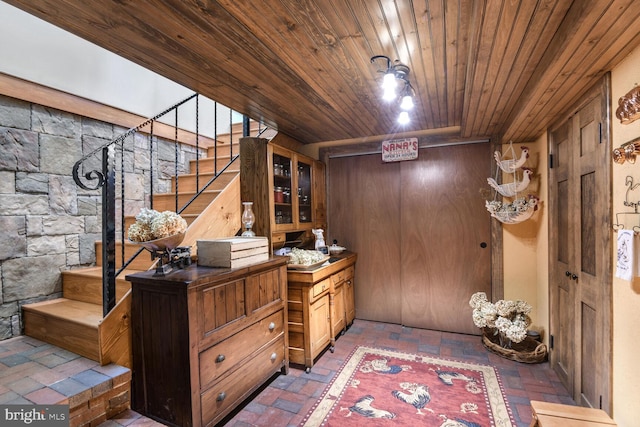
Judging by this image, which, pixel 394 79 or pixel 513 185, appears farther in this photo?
pixel 513 185

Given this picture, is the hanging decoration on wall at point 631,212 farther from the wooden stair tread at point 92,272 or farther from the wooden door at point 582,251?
A: the wooden stair tread at point 92,272

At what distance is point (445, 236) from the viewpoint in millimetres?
3580

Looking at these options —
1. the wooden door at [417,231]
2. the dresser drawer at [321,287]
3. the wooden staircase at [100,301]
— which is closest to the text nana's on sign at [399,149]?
the wooden door at [417,231]

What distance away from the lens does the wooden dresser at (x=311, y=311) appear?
8.88ft

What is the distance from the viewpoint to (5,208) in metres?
2.31

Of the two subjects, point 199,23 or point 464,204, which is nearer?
point 199,23

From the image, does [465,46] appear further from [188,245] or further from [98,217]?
[98,217]

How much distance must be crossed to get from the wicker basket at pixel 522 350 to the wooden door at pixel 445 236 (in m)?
0.40

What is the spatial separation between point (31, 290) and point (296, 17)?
2.85 meters

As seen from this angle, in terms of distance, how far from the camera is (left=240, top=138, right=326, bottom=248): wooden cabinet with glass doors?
2855 millimetres

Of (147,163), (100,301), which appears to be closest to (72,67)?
(147,163)

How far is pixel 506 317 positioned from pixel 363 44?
281 cm

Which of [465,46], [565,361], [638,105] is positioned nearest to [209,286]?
[465,46]

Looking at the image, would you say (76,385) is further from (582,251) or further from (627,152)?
(582,251)
